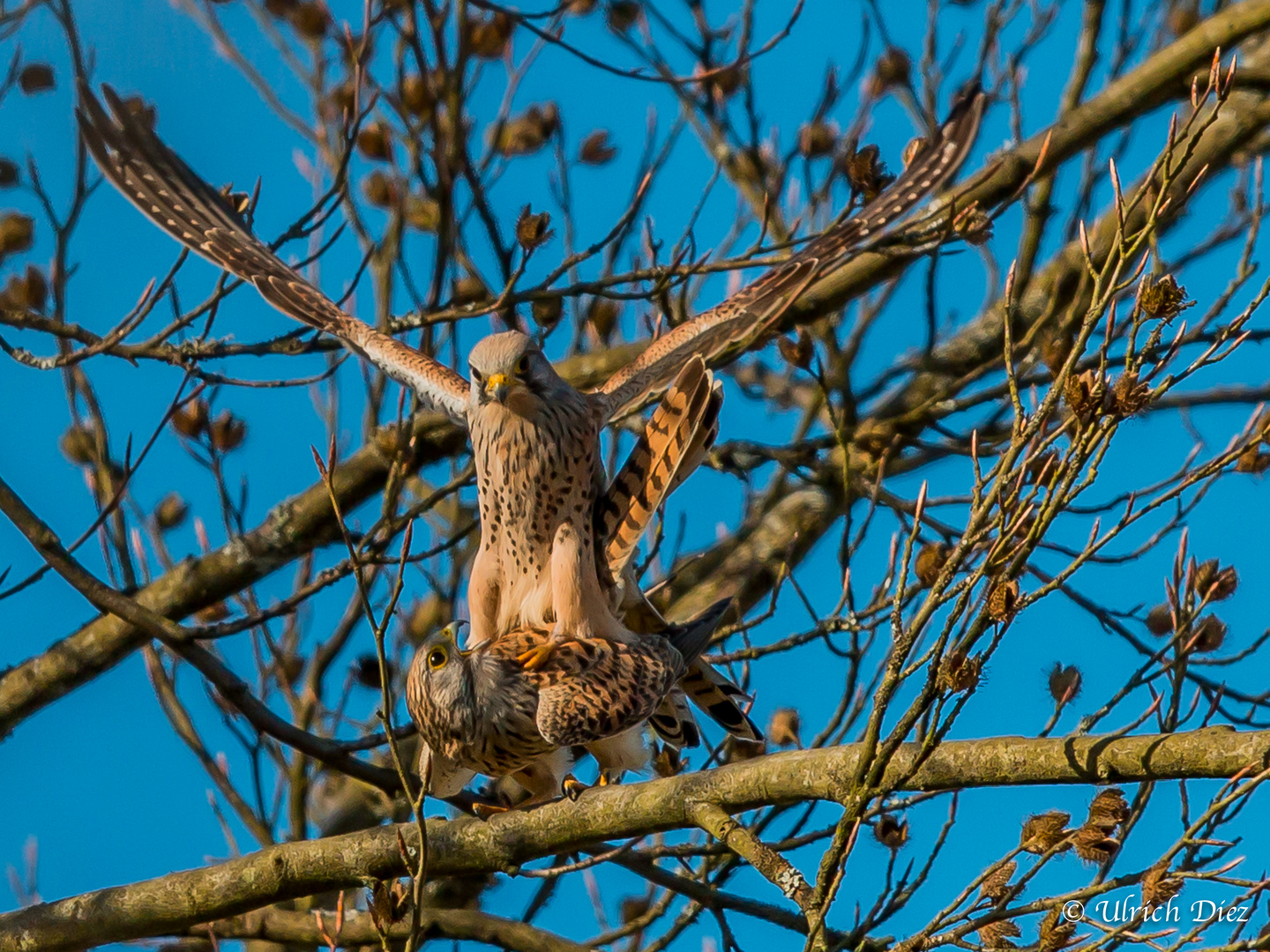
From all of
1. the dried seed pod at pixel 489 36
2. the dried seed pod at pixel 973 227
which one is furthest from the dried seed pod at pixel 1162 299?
the dried seed pod at pixel 489 36

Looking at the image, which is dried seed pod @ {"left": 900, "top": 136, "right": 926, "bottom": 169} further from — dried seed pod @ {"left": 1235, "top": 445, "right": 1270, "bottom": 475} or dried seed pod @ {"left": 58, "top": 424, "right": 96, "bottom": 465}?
dried seed pod @ {"left": 58, "top": 424, "right": 96, "bottom": 465}

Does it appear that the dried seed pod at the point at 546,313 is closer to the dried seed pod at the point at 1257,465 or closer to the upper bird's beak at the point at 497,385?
the upper bird's beak at the point at 497,385

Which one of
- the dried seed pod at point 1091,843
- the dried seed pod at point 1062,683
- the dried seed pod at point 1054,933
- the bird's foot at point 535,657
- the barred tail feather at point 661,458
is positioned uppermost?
the barred tail feather at point 661,458

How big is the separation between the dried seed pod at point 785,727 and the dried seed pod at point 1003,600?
2036 mm

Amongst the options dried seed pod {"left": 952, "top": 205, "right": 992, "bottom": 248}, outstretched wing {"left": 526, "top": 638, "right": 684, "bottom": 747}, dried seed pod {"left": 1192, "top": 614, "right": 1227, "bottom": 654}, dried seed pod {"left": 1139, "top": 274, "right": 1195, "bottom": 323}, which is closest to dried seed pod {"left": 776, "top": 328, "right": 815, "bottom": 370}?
dried seed pod {"left": 952, "top": 205, "right": 992, "bottom": 248}

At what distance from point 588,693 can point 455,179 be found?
199 cm

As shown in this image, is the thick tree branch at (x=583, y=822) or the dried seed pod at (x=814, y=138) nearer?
the thick tree branch at (x=583, y=822)

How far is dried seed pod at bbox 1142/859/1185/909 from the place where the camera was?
6.82 ft

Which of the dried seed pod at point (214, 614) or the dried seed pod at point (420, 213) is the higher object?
the dried seed pod at point (420, 213)

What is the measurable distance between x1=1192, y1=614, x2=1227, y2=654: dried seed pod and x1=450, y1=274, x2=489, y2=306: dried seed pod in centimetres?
226

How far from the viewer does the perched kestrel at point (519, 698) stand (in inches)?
131

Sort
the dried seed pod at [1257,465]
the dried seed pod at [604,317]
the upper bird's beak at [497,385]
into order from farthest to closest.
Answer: the dried seed pod at [604,317] < the upper bird's beak at [497,385] < the dried seed pod at [1257,465]

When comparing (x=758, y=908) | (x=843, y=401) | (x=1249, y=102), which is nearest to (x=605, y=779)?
(x=758, y=908)

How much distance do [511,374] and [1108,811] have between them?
7.09ft
